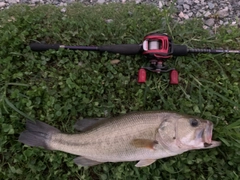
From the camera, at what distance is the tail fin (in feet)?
11.9

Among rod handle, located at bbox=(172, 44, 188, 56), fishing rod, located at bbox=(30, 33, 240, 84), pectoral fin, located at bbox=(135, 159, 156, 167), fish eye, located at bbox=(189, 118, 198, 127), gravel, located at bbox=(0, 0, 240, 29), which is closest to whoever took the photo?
fish eye, located at bbox=(189, 118, 198, 127)

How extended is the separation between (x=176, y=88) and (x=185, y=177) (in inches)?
45.3

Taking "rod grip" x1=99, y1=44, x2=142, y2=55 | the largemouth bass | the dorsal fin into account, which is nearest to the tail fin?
the largemouth bass

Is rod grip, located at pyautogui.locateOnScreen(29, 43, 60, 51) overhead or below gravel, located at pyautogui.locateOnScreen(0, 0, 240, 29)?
below

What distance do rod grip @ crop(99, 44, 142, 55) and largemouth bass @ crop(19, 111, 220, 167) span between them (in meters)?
0.85

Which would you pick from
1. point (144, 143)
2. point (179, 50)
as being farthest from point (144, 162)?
point (179, 50)

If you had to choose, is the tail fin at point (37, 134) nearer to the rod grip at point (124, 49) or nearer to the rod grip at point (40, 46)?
the rod grip at point (40, 46)

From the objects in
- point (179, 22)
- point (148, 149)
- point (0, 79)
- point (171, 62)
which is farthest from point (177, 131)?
point (0, 79)

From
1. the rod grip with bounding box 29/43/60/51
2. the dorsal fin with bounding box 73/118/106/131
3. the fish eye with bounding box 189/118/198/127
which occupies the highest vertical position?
the rod grip with bounding box 29/43/60/51

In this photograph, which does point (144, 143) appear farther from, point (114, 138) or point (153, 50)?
point (153, 50)

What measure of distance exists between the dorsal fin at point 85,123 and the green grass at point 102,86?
162 millimetres

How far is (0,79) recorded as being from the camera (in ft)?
12.7

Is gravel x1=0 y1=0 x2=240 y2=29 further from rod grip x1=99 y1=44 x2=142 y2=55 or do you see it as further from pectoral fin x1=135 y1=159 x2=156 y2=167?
pectoral fin x1=135 y1=159 x2=156 y2=167

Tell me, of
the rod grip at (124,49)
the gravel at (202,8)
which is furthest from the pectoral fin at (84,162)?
the gravel at (202,8)
